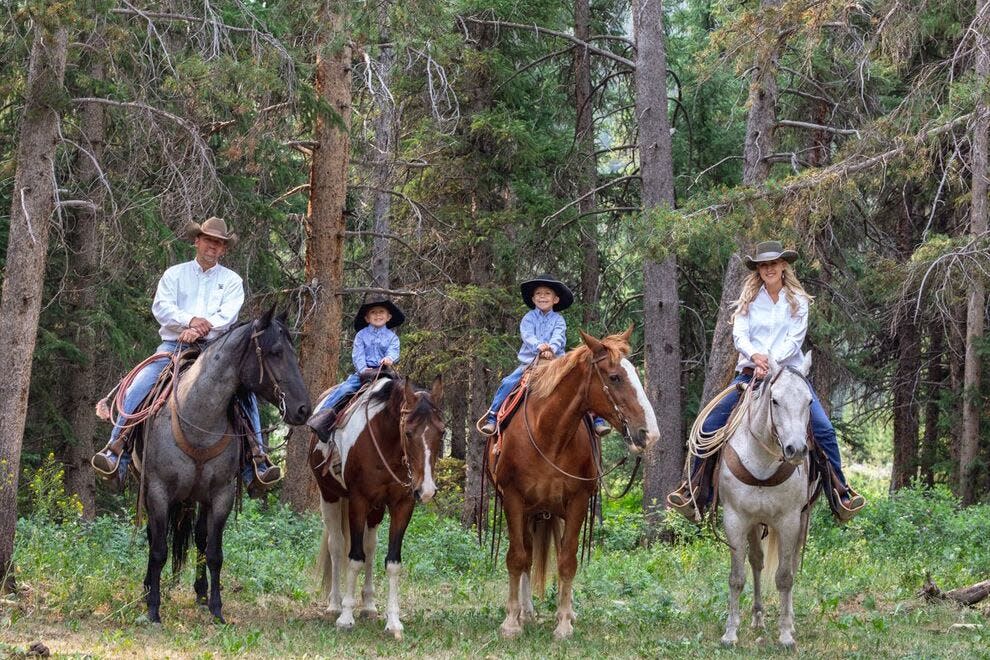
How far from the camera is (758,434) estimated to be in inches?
346

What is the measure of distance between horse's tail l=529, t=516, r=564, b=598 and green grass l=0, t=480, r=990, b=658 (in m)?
0.37

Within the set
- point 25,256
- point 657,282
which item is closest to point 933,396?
point 657,282

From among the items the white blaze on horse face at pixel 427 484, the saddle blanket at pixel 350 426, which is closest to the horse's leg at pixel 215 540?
the saddle blanket at pixel 350 426

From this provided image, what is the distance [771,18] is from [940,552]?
6812 mm

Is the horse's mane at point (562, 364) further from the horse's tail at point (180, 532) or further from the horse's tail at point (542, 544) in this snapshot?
the horse's tail at point (180, 532)

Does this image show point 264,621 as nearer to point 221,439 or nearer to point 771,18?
point 221,439

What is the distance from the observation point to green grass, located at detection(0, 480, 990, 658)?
8633 millimetres

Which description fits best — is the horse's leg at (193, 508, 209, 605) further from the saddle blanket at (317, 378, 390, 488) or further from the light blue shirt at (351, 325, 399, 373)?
the light blue shirt at (351, 325, 399, 373)

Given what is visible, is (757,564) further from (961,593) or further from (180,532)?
(180,532)

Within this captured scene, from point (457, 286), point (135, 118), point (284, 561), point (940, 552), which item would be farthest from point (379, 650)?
point (457, 286)

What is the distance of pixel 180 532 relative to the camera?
32.4 ft

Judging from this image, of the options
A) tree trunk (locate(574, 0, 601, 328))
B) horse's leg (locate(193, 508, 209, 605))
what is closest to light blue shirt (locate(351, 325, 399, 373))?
horse's leg (locate(193, 508, 209, 605))

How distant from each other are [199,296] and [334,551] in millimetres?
2585

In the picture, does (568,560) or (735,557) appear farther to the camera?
(568,560)
